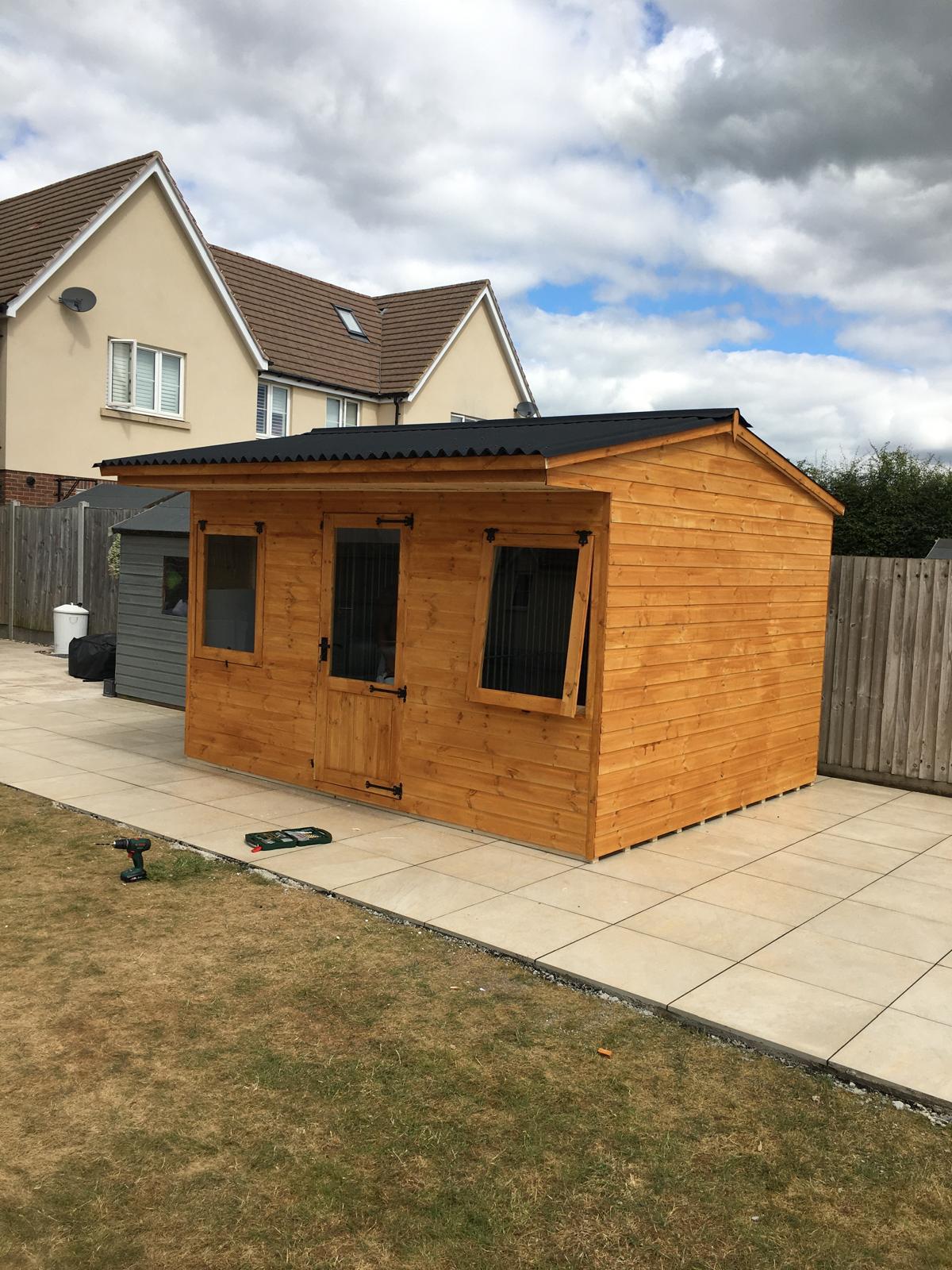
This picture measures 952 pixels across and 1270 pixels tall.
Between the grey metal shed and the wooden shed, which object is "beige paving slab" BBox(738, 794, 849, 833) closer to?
the wooden shed

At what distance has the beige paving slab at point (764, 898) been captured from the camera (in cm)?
632

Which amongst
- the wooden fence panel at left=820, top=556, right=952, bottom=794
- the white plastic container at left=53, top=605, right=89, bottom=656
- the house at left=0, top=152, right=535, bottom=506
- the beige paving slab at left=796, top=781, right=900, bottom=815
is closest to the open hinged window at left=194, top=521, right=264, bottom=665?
the beige paving slab at left=796, top=781, right=900, bottom=815

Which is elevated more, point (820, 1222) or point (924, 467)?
point (924, 467)

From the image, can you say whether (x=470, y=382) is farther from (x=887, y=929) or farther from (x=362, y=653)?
(x=887, y=929)

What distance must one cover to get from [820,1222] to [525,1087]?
119 centimetres

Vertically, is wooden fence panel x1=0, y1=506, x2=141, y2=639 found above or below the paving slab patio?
above

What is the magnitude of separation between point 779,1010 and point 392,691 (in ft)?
13.3

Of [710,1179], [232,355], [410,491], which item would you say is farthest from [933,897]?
[232,355]

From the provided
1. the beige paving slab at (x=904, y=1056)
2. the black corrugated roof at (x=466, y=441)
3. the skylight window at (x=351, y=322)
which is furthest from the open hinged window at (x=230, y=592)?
the skylight window at (x=351, y=322)

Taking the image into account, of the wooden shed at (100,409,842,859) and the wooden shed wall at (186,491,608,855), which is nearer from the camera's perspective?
the wooden shed at (100,409,842,859)

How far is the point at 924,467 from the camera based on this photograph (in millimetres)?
22703

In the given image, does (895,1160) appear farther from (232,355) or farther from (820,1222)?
(232,355)

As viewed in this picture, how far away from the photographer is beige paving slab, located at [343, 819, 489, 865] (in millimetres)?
7227

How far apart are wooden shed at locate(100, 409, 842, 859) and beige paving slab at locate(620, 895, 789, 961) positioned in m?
1.02
